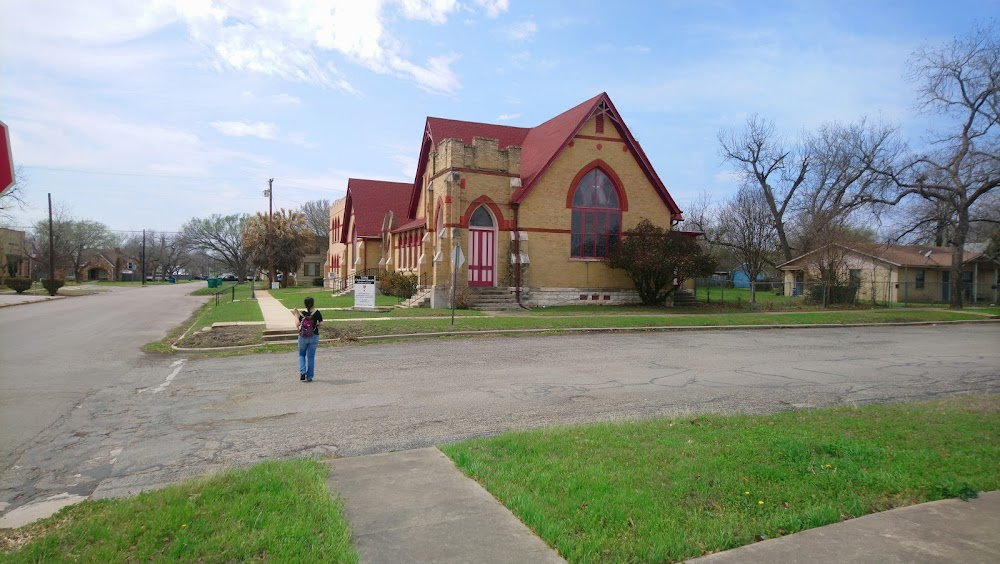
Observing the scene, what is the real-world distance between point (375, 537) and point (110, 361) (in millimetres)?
12584

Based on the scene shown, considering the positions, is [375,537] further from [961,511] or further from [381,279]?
→ [381,279]

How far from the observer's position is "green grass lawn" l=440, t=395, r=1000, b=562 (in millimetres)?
4387

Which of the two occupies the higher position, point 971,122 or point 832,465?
point 971,122

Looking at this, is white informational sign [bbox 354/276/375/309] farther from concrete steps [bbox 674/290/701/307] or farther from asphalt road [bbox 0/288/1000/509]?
concrete steps [bbox 674/290/701/307]

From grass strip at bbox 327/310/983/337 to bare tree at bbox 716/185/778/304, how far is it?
21.0 meters

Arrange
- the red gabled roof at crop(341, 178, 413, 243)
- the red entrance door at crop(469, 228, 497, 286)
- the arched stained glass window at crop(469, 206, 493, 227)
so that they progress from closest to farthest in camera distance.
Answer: the arched stained glass window at crop(469, 206, 493, 227) → the red entrance door at crop(469, 228, 497, 286) → the red gabled roof at crop(341, 178, 413, 243)

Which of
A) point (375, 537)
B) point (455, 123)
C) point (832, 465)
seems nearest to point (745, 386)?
point (832, 465)

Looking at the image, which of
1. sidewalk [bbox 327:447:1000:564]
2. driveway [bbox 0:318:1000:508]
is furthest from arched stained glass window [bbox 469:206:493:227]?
sidewalk [bbox 327:447:1000:564]

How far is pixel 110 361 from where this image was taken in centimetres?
1430

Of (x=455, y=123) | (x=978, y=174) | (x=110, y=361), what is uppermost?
(x=455, y=123)

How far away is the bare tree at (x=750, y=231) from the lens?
48.0 metres

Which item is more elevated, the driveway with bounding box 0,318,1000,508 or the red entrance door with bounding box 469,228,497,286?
the red entrance door with bounding box 469,228,497,286

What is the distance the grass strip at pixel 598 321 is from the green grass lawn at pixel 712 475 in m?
12.0

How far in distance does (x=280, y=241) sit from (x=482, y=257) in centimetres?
3869
